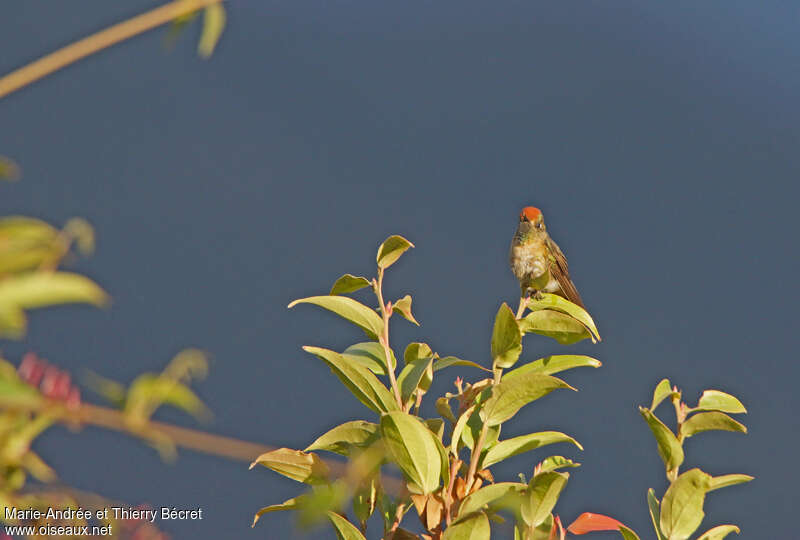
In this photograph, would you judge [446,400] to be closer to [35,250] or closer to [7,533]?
[7,533]

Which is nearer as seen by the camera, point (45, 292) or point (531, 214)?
point (45, 292)

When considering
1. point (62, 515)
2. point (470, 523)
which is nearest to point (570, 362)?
point (470, 523)

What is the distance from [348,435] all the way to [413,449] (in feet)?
0.38

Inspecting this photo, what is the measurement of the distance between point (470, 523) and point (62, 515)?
35 centimetres

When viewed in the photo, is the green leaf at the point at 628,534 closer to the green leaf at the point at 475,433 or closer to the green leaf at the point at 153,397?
the green leaf at the point at 475,433

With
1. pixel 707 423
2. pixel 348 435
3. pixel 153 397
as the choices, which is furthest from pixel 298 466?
pixel 153 397

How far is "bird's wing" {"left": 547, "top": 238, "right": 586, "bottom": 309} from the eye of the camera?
5.62ft

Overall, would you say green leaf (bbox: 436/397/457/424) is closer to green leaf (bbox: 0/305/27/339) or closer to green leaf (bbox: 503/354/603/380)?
green leaf (bbox: 503/354/603/380)

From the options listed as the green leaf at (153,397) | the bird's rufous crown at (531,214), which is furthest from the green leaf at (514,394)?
the bird's rufous crown at (531,214)

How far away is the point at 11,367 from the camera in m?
0.32

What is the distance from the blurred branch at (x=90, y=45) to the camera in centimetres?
32

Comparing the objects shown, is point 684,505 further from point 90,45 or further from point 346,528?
point 90,45

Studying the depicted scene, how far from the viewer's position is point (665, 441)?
0.90 metres

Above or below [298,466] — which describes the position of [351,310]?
above
